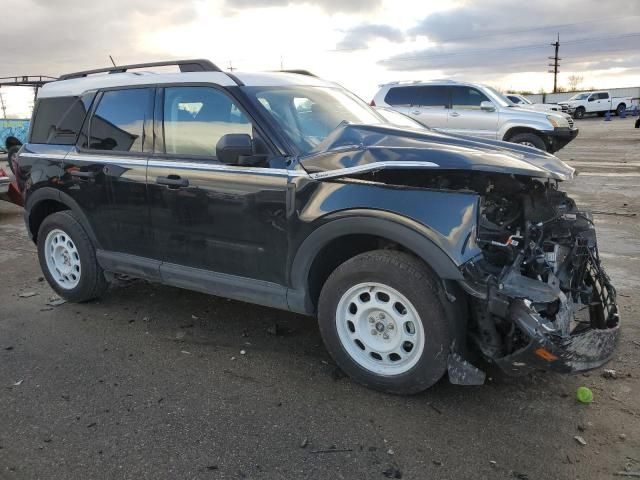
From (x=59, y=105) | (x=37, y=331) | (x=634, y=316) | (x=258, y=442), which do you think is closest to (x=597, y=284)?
(x=634, y=316)

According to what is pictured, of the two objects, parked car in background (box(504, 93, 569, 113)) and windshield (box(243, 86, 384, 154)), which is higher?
parked car in background (box(504, 93, 569, 113))

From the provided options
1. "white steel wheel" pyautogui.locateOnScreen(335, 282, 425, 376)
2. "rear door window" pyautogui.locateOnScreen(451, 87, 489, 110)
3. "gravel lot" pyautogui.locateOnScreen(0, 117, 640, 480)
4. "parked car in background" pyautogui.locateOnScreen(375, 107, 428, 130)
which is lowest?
"gravel lot" pyautogui.locateOnScreen(0, 117, 640, 480)

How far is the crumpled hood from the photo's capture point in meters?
3.11

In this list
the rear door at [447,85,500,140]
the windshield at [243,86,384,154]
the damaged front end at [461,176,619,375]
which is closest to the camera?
the damaged front end at [461,176,619,375]

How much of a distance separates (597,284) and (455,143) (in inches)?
50.0

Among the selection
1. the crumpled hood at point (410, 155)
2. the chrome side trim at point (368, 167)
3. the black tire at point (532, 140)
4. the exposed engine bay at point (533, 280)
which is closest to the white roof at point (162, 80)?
the crumpled hood at point (410, 155)

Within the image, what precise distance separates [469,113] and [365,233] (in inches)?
456

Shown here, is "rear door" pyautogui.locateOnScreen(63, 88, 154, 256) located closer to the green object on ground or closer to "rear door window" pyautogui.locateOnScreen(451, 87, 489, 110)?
the green object on ground

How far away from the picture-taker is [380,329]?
3.37 metres

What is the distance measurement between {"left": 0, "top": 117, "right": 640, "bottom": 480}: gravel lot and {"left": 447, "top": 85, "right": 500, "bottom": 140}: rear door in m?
9.63

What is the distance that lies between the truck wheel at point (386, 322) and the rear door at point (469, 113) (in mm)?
11229

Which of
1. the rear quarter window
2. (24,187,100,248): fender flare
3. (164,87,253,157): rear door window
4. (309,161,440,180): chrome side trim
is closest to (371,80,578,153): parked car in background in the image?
the rear quarter window

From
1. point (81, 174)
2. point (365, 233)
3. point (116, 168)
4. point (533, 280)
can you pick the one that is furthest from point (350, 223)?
point (81, 174)

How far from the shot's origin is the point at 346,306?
344cm
